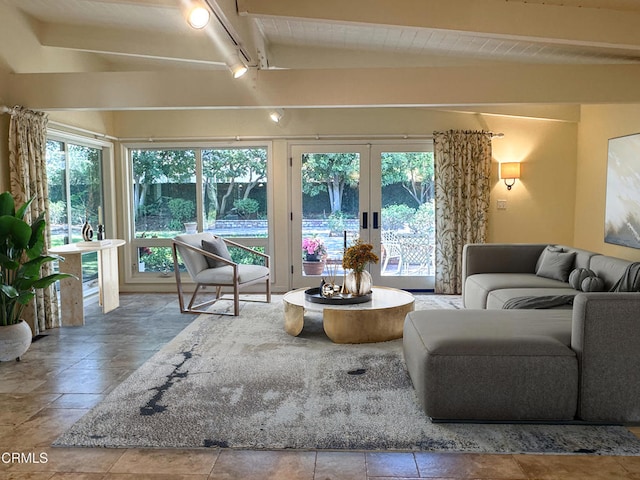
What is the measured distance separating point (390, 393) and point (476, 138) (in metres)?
4.18

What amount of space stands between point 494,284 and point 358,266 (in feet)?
4.17

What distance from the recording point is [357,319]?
4164 millimetres

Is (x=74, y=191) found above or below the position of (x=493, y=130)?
below

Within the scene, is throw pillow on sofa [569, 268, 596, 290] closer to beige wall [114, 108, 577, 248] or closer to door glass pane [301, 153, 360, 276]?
beige wall [114, 108, 577, 248]

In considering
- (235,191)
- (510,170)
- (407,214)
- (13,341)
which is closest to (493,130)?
(510,170)

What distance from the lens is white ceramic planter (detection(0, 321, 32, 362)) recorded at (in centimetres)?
374

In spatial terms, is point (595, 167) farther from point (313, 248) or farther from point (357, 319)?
point (357, 319)

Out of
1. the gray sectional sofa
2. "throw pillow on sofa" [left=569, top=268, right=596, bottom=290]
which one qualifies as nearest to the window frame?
"throw pillow on sofa" [left=569, top=268, right=596, bottom=290]

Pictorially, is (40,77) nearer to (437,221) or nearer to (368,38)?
(368,38)

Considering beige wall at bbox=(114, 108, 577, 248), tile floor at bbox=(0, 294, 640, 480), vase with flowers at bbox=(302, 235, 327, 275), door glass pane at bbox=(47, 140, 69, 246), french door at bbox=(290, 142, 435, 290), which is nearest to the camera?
tile floor at bbox=(0, 294, 640, 480)

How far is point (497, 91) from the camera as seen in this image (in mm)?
4461

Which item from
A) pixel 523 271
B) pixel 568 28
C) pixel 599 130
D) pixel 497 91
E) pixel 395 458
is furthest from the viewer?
pixel 599 130

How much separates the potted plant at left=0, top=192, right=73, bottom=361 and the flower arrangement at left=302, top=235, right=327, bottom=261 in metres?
3.32

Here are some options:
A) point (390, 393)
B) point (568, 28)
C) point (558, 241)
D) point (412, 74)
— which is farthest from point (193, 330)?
point (558, 241)
